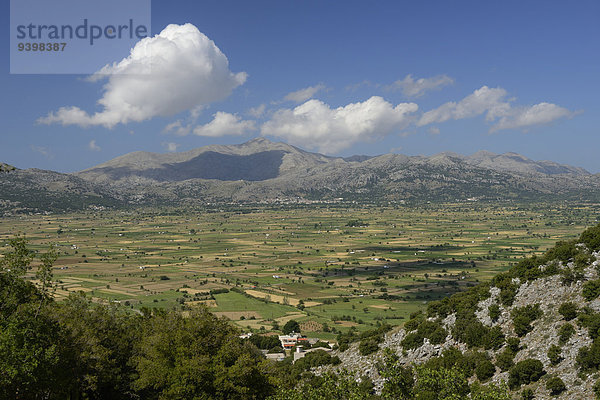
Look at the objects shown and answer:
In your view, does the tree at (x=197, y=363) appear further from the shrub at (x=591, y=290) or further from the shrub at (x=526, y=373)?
the shrub at (x=591, y=290)

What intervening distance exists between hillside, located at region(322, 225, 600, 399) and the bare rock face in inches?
3.1

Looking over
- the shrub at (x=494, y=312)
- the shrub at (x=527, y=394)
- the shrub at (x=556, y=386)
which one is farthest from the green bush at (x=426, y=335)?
the shrub at (x=556, y=386)

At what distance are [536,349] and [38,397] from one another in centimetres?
3970

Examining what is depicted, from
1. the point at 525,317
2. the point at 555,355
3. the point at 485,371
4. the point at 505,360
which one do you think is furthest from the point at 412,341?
the point at 555,355

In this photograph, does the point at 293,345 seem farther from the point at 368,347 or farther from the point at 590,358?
the point at 590,358

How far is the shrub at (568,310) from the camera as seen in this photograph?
3956 cm

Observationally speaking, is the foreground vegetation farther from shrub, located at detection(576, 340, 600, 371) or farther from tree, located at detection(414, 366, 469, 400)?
shrub, located at detection(576, 340, 600, 371)

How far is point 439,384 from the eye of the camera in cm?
2806

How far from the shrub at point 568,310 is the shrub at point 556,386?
25.8ft

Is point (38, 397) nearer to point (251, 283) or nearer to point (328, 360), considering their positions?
point (328, 360)

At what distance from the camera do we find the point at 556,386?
1316 inches

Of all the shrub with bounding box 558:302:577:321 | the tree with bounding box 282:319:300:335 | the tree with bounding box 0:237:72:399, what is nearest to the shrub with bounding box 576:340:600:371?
the shrub with bounding box 558:302:577:321

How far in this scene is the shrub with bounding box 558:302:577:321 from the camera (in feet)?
130

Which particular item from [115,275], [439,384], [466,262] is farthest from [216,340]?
[466,262]
